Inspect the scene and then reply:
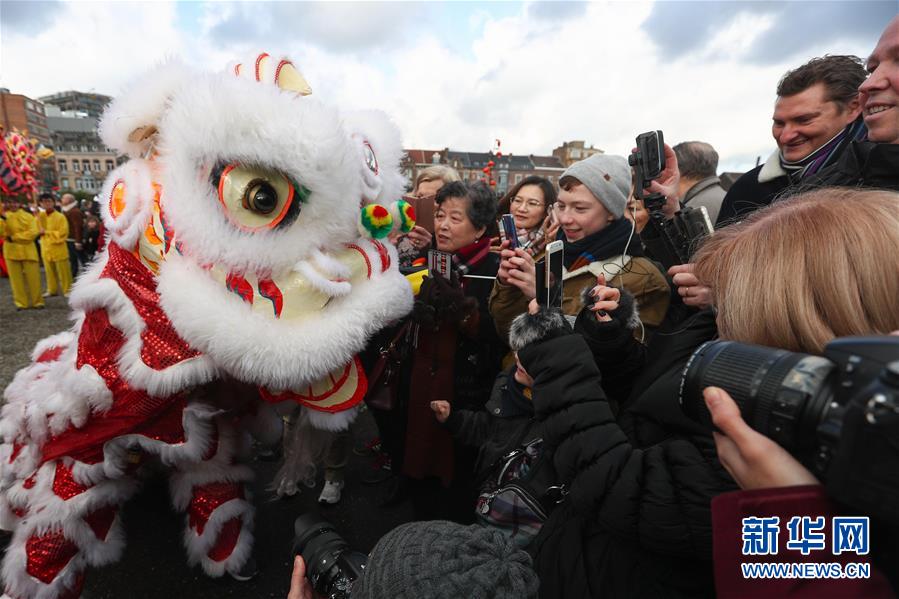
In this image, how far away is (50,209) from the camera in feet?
23.2

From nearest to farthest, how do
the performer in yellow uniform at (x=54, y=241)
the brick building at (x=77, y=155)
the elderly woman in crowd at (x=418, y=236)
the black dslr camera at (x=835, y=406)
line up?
the black dslr camera at (x=835, y=406), the elderly woman in crowd at (x=418, y=236), the performer in yellow uniform at (x=54, y=241), the brick building at (x=77, y=155)

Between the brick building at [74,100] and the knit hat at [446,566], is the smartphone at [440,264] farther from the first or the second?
the brick building at [74,100]

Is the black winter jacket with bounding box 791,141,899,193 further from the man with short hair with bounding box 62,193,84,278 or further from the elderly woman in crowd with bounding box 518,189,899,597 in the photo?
the man with short hair with bounding box 62,193,84,278

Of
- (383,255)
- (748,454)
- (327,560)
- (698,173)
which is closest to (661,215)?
(383,255)

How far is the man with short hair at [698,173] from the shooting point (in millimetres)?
3139

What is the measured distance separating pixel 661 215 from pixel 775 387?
4.15 ft

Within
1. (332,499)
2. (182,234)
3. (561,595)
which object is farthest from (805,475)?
(332,499)

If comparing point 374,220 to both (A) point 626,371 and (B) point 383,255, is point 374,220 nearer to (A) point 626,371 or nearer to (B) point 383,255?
(B) point 383,255

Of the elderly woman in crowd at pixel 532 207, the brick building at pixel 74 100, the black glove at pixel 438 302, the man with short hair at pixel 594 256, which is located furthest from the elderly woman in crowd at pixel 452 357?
the brick building at pixel 74 100

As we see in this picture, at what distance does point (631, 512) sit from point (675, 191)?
61.3 inches

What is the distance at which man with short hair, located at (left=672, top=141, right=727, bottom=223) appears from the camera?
3.14 m

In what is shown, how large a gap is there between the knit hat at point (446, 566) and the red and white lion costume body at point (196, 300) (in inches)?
28.2

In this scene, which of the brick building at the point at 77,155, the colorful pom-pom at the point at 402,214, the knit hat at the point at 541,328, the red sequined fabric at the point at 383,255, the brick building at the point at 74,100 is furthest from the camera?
the brick building at the point at 74,100

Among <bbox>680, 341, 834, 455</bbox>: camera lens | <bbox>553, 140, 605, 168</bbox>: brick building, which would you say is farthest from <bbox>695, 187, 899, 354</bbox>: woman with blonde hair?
<bbox>553, 140, 605, 168</bbox>: brick building
